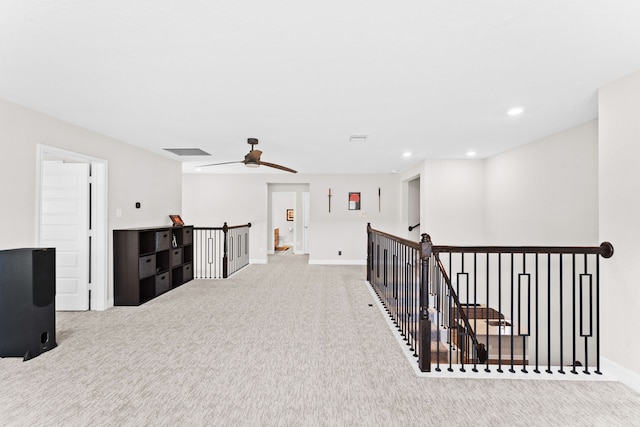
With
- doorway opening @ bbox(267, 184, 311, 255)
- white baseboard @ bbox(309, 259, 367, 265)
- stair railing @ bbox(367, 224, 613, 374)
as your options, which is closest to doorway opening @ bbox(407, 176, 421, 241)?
white baseboard @ bbox(309, 259, 367, 265)

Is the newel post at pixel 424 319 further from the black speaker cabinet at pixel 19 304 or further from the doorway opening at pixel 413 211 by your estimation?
the doorway opening at pixel 413 211

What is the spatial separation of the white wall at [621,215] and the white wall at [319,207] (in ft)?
19.2

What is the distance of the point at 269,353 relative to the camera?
2930 mm

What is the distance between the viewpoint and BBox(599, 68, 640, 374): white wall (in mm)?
2393

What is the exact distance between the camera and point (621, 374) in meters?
2.42

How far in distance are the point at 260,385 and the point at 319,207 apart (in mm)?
6368

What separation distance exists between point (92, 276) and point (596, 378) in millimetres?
5772

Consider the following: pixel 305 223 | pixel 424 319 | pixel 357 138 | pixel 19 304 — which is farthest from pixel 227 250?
pixel 424 319

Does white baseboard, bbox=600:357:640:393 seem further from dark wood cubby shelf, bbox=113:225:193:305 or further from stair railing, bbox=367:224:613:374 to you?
dark wood cubby shelf, bbox=113:225:193:305

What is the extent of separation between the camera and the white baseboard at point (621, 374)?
233 centimetres

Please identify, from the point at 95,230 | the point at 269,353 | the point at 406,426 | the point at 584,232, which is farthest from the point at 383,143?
the point at 95,230

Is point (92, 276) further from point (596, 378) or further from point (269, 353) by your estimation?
point (596, 378)

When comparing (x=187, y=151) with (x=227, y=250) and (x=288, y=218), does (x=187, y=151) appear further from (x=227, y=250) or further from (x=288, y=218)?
(x=288, y=218)

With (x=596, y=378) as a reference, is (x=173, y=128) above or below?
above
